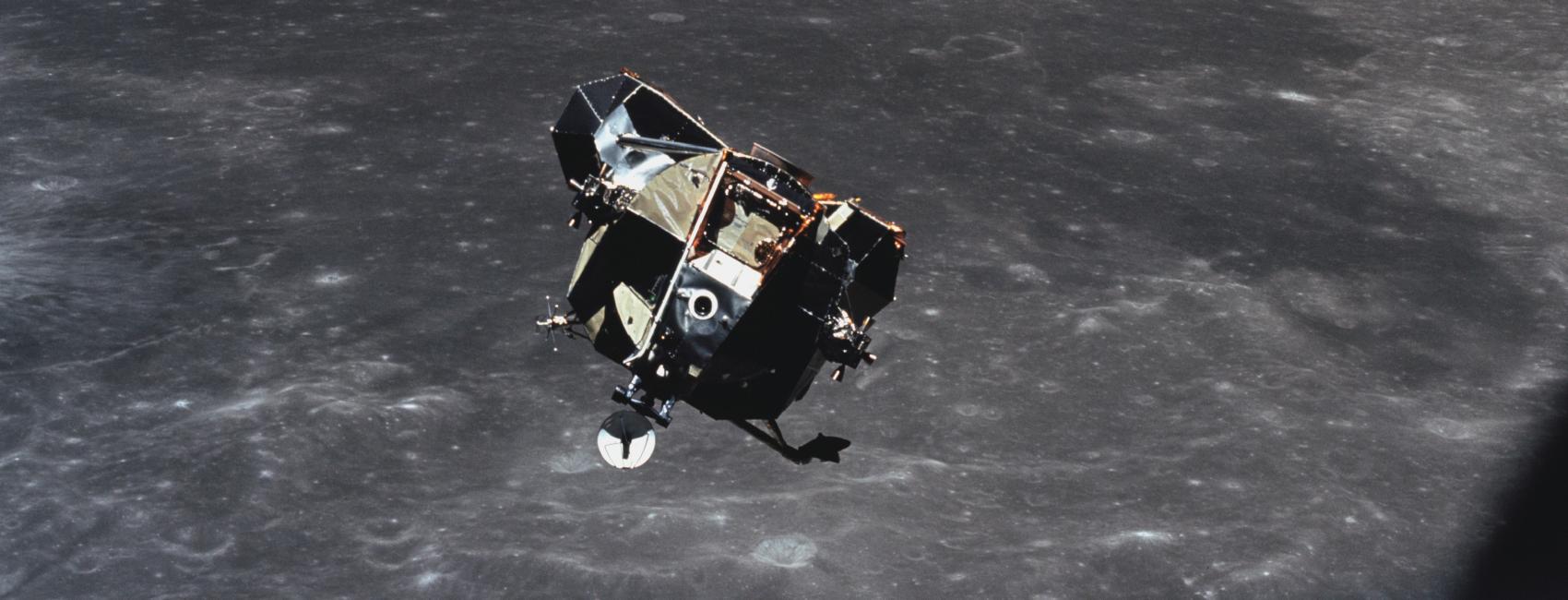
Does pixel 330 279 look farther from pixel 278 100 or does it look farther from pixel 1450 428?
pixel 1450 428

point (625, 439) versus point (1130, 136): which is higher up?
point (625, 439)

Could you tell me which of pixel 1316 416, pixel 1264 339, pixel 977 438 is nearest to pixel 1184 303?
pixel 1264 339

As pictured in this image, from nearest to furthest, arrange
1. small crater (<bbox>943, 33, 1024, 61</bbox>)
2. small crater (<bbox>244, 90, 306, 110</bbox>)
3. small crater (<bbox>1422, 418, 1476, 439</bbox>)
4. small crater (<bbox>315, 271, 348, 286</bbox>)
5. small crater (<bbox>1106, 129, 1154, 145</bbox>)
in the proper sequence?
small crater (<bbox>1422, 418, 1476, 439</bbox>) → small crater (<bbox>315, 271, 348, 286</bbox>) → small crater (<bbox>244, 90, 306, 110</bbox>) → small crater (<bbox>1106, 129, 1154, 145</bbox>) → small crater (<bbox>943, 33, 1024, 61</bbox>)

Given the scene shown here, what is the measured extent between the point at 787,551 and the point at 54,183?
1126cm

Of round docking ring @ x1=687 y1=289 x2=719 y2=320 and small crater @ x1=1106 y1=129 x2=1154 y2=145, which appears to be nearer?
round docking ring @ x1=687 y1=289 x2=719 y2=320

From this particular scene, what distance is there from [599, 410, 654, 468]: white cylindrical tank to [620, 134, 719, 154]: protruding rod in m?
2.43

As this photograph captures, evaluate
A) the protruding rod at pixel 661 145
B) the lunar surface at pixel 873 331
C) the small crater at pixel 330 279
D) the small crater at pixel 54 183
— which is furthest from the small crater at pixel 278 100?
the protruding rod at pixel 661 145

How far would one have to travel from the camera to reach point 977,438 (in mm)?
16672

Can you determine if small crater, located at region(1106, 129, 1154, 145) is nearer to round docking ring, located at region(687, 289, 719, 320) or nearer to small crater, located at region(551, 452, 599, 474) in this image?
small crater, located at region(551, 452, 599, 474)

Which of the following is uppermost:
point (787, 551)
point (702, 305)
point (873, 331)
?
point (702, 305)

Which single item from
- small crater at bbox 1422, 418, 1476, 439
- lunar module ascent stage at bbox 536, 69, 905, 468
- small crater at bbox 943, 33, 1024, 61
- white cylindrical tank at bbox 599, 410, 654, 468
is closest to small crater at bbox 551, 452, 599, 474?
lunar module ascent stage at bbox 536, 69, 905, 468

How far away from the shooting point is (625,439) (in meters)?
12.9

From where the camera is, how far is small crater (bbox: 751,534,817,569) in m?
14.9

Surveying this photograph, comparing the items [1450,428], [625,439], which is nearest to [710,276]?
[625,439]
